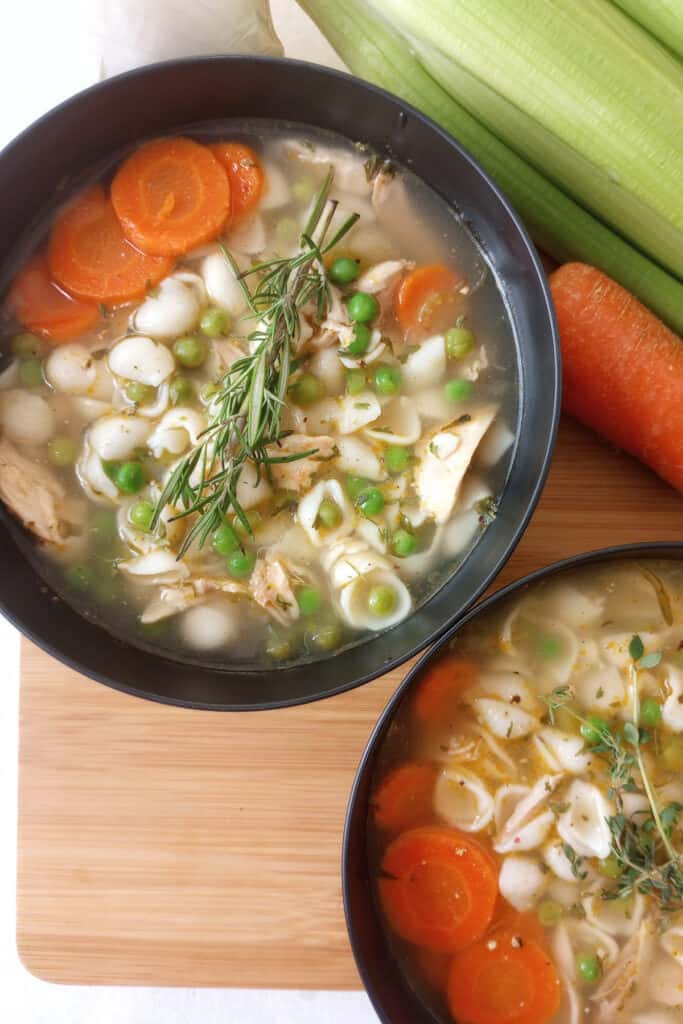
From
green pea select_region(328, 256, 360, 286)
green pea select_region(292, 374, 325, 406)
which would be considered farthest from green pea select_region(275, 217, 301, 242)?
green pea select_region(292, 374, 325, 406)

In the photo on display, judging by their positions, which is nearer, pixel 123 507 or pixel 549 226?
pixel 123 507

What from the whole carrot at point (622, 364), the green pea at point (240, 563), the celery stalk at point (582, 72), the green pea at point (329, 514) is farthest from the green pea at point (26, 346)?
the whole carrot at point (622, 364)

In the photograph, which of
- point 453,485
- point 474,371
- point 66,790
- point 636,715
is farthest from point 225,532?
point 636,715

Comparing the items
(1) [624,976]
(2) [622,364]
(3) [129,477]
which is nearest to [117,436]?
(3) [129,477]

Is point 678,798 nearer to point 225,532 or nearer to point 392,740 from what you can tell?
point 392,740

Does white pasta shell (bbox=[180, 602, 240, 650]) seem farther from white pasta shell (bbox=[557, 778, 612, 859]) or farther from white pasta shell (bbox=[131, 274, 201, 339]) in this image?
white pasta shell (bbox=[557, 778, 612, 859])

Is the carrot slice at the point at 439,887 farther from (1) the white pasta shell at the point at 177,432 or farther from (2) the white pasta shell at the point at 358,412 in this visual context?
(1) the white pasta shell at the point at 177,432
